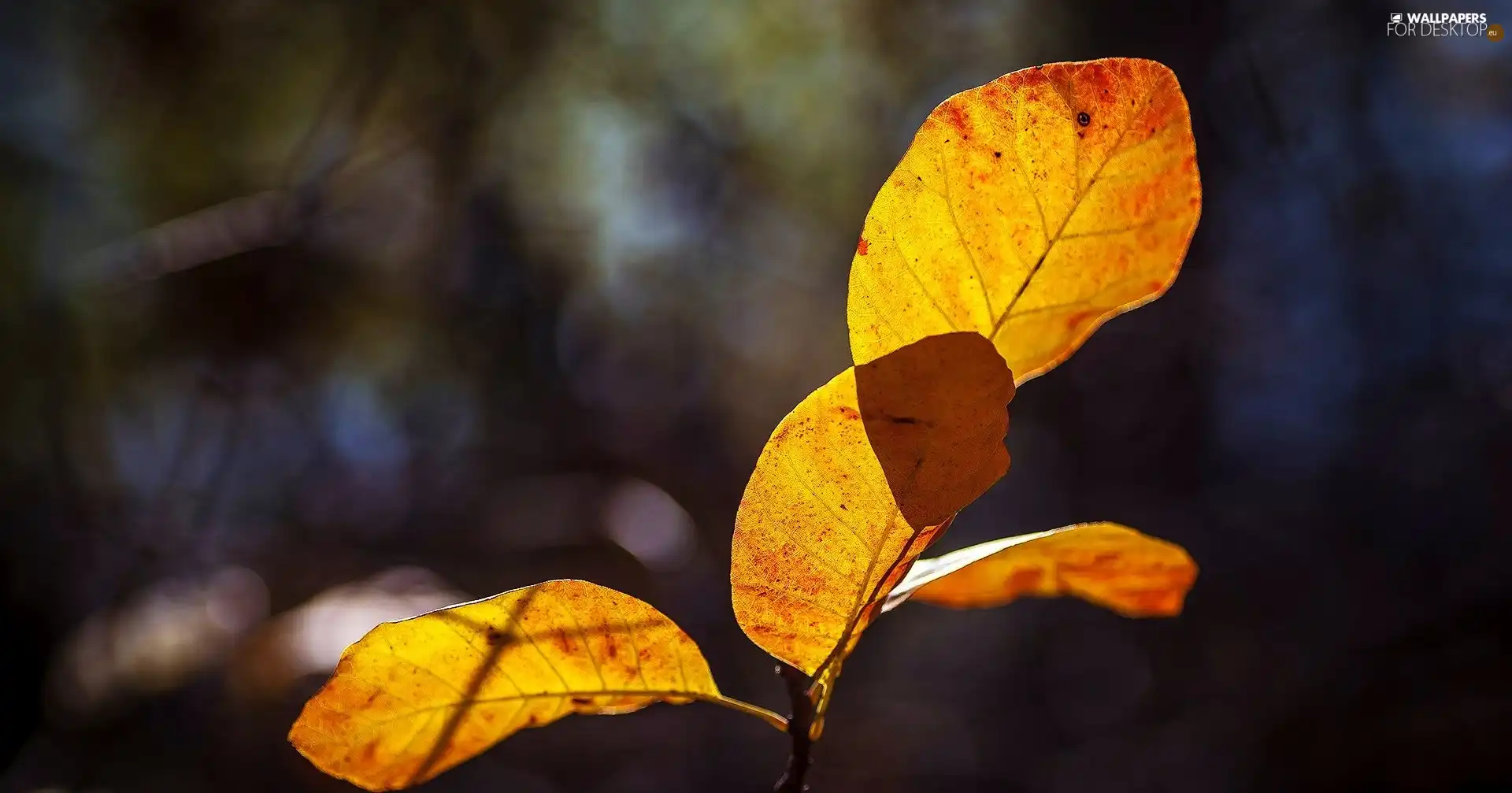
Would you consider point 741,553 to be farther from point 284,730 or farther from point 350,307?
point 350,307

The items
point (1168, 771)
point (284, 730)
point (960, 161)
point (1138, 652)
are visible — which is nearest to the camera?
point (960, 161)

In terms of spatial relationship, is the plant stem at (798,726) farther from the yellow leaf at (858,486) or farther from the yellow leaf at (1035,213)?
the yellow leaf at (1035,213)

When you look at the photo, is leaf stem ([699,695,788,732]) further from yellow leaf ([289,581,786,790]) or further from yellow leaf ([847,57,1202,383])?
yellow leaf ([847,57,1202,383])

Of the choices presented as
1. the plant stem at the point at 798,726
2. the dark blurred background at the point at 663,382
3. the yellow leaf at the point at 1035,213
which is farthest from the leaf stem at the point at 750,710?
the dark blurred background at the point at 663,382

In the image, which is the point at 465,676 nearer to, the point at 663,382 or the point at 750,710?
the point at 750,710

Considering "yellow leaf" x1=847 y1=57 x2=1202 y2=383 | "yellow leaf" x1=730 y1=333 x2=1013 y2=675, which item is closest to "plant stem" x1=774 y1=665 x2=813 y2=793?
"yellow leaf" x1=730 y1=333 x2=1013 y2=675

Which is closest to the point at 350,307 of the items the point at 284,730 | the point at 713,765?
the point at 284,730

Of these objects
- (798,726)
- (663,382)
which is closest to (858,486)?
(798,726)
